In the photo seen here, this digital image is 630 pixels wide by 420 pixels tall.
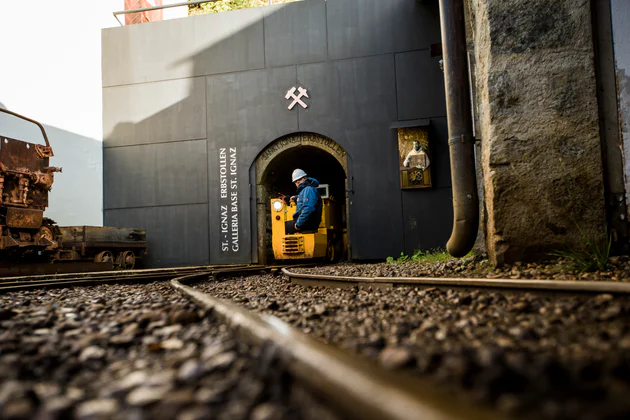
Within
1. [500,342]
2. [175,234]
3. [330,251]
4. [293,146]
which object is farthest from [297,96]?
[500,342]

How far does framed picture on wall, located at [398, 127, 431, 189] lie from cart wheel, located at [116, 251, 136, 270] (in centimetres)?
767

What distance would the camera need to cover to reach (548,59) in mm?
4898

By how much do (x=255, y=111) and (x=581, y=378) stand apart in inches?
530

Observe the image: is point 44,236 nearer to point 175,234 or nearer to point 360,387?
point 175,234

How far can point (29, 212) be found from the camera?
9.09 metres

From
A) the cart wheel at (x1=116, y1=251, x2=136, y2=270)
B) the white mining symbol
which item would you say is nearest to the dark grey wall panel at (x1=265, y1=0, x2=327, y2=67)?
the white mining symbol

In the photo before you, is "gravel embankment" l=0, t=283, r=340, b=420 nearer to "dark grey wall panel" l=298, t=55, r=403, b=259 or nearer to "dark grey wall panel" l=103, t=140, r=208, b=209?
"dark grey wall panel" l=298, t=55, r=403, b=259

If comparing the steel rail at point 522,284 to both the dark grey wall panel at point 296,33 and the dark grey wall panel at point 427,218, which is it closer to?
the dark grey wall panel at point 427,218

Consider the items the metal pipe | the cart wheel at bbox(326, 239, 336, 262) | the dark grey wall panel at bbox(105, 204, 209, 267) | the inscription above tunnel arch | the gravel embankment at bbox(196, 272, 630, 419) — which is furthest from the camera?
the dark grey wall panel at bbox(105, 204, 209, 267)

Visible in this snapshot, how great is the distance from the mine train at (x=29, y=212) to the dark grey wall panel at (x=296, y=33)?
Result: 6.89m

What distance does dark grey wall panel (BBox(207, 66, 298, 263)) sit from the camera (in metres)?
13.8

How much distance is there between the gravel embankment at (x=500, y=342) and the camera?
1207mm

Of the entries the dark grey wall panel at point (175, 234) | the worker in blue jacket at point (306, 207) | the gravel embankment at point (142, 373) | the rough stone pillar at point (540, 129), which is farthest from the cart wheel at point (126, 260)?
the gravel embankment at point (142, 373)

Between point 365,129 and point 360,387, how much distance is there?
12.5 meters
